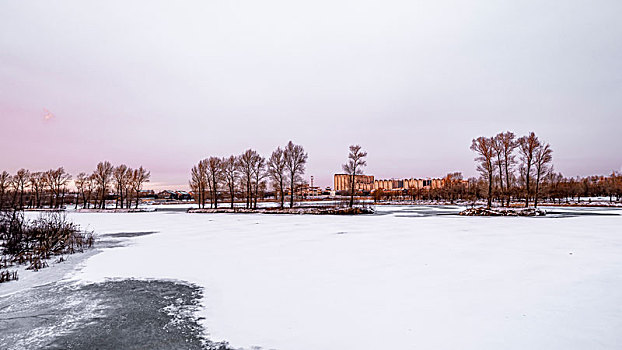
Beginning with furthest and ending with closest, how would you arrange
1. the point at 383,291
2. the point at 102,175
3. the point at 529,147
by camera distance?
the point at 102,175, the point at 529,147, the point at 383,291

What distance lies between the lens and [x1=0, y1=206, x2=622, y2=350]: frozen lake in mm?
5559

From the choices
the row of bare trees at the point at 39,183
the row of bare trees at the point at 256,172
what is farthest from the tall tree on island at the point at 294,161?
the row of bare trees at the point at 39,183

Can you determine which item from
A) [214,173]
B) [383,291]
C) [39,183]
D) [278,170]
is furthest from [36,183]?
[383,291]

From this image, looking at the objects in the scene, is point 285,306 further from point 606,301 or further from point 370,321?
point 606,301

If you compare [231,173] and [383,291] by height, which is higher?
[231,173]

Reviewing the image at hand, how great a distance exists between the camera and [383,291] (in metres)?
8.11

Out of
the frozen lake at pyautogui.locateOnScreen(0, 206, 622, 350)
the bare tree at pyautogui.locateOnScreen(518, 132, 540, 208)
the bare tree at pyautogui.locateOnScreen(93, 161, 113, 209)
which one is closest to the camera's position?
the frozen lake at pyautogui.locateOnScreen(0, 206, 622, 350)

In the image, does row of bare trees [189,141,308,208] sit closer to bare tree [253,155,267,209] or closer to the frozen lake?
bare tree [253,155,267,209]

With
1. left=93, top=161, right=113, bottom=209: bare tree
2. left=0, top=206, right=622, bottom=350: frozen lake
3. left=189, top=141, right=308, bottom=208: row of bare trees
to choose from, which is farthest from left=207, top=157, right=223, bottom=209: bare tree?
left=0, top=206, right=622, bottom=350: frozen lake

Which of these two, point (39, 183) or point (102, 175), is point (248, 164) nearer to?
point (102, 175)

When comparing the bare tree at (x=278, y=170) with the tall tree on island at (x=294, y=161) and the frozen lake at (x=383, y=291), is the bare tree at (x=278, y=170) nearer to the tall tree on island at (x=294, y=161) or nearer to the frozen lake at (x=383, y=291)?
the tall tree on island at (x=294, y=161)

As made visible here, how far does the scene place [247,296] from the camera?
316 inches

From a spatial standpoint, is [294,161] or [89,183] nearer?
[294,161]

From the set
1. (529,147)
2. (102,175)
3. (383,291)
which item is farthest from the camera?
(102,175)
